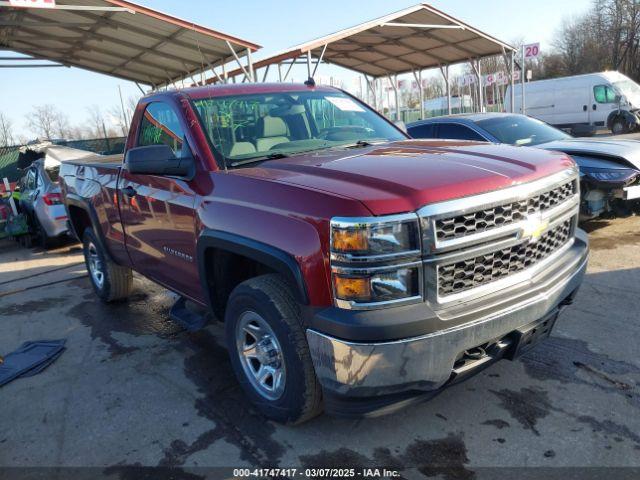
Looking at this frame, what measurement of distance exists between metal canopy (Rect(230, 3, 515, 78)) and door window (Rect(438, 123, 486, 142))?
22.4ft

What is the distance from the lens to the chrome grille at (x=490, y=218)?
7.57 feet

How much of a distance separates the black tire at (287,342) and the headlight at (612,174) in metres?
4.87

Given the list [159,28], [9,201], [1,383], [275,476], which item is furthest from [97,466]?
[159,28]

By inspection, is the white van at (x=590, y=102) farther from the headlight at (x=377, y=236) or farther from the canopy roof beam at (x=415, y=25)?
the headlight at (x=377, y=236)

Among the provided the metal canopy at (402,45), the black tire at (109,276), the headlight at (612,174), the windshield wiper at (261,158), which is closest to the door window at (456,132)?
the headlight at (612,174)

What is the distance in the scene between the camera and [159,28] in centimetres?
1273

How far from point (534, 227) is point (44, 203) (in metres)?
8.69

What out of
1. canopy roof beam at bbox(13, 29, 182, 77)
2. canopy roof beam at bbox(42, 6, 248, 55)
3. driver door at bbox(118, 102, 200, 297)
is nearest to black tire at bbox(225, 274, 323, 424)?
driver door at bbox(118, 102, 200, 297)

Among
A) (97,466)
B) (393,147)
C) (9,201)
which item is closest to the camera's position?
(97,466)

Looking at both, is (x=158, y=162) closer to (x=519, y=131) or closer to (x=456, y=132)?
(x=456, y=132)

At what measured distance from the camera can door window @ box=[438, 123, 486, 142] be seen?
7148 mm

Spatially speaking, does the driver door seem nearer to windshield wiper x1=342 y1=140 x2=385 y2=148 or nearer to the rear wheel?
windshield wiper x1=342 y1=140 x2=385 y2=148

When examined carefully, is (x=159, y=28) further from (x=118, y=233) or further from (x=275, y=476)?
(x=275, y=476)

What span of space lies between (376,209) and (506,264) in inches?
32.5
